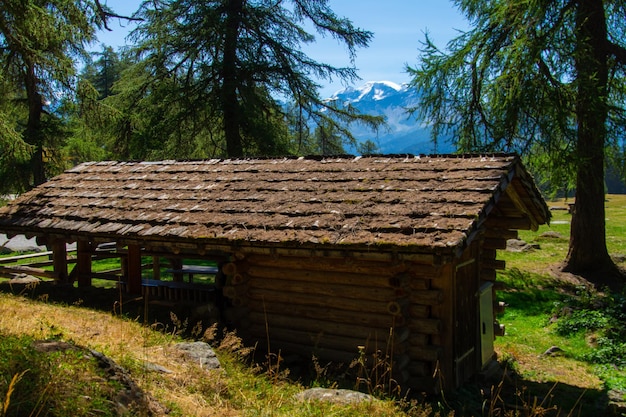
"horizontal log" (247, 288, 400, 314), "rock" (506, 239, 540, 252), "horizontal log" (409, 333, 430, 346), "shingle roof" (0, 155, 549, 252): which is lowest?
"horizontal log" (409, 333, 430, 346)

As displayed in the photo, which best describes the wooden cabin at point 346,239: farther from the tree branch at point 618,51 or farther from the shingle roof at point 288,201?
the tree branch at point 618,51

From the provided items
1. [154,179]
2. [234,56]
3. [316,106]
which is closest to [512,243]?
[316,106]

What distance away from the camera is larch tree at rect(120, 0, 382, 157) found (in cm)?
2150

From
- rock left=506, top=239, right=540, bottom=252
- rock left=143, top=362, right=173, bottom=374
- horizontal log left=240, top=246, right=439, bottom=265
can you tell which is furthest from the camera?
rock left=506, top=239, right=540, bottom=252

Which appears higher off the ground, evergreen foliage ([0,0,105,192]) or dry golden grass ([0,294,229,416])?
evergreen foliage ([0,0,105,192])

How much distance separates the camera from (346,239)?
7.99m

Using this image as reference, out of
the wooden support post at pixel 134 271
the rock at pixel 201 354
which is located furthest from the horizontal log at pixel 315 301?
the wooden support post at pixel 134 271

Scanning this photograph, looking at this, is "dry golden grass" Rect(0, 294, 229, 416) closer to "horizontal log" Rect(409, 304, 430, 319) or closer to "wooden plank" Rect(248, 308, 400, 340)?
"wooden plank" Rect(248, 308, 400, 340)

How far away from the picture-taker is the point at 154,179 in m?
12.6

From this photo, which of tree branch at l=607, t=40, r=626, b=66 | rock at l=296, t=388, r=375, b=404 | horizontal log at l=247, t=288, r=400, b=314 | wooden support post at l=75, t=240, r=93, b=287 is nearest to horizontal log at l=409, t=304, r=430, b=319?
horizontal log at l=247, t=288, r=400, b=314

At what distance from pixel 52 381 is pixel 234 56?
62.9ft

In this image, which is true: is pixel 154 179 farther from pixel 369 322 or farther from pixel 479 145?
pixel 479 145

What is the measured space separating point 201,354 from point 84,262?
6758mm

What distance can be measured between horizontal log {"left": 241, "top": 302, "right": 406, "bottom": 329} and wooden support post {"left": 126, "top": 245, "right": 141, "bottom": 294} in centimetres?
303
